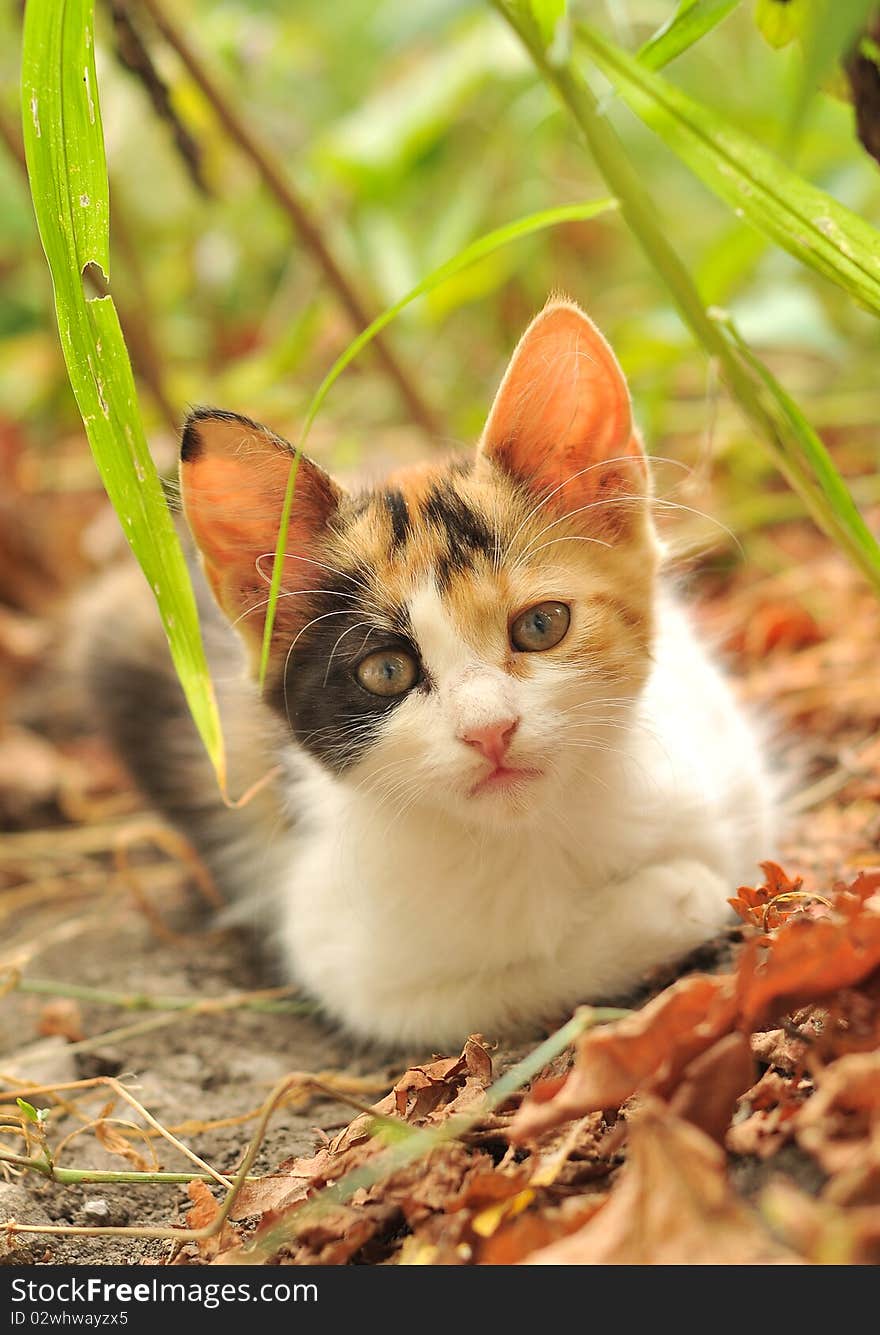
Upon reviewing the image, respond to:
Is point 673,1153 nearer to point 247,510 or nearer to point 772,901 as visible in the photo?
point 772,901

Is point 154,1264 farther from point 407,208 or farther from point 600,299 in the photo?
point 600,299

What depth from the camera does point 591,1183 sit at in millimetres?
1049

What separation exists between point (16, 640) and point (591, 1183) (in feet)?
7.89

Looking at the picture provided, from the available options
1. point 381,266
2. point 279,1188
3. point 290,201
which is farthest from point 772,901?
point 381,266

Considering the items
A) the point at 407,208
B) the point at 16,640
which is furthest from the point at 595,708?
the point at 407,208

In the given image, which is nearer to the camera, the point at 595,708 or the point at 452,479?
the point at 595,708

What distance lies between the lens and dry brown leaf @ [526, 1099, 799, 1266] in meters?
0.82

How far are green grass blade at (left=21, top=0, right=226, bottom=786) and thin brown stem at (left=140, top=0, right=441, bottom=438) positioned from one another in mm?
1116

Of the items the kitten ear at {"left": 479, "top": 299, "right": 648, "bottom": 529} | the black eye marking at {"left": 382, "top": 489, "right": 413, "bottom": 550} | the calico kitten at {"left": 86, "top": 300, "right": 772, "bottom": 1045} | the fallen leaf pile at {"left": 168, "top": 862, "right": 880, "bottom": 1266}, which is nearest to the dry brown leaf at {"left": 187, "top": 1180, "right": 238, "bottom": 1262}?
the fallen leaf pile at {"left": 168, "top": 862, "right": 880, "bottom": 1266}

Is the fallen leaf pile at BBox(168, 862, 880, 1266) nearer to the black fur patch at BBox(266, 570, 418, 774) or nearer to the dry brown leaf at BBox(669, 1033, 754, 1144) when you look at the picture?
the dry brown leaf at BBox(669, 1033, 754, 1144)

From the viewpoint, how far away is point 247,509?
148 centimetres

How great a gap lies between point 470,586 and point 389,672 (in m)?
0.15

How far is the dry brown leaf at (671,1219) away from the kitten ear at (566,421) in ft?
2.74
